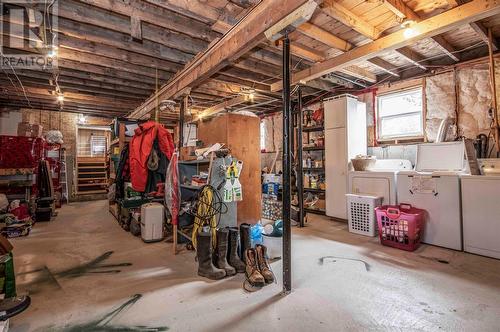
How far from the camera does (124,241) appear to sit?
382 cm

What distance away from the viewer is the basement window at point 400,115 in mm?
4535

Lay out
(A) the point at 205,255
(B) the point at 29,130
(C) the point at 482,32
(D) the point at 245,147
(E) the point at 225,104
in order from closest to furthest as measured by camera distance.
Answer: (A) the point at 205,255 → (C) the point at 482,32 → (D) the point at 245,147 → (E) the point at 225,104 → (B) the point at 29,130

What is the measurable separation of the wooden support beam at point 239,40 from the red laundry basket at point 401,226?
2.85 m

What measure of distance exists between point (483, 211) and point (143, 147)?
4885mm

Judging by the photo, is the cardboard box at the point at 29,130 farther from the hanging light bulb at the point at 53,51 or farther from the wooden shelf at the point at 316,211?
the wooden shelf at the point at 316,211

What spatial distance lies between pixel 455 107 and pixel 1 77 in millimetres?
8267

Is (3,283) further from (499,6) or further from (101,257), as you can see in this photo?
(499,6)

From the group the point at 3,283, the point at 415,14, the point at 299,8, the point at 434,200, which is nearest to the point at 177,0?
the point at 299,8

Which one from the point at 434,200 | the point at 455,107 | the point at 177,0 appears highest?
the point at 177,0

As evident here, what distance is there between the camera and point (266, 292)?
2.25m

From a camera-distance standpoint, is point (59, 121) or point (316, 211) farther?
point (59, 121)

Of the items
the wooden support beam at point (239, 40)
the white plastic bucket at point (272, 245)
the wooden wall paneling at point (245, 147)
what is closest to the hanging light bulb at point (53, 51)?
the wooden support beam at point (239, 40)

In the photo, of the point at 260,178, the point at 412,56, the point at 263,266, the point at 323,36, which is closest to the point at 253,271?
the point at 263,266

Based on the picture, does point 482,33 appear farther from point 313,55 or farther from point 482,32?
point 313,55
